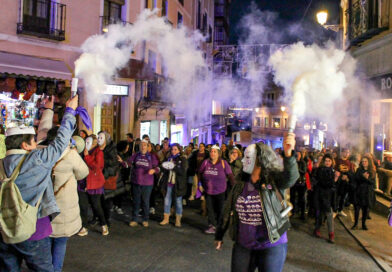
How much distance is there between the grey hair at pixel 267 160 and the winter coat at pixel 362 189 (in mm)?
5271

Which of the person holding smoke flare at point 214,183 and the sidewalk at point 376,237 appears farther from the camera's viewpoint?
the person holding smoke flare at point 214,183

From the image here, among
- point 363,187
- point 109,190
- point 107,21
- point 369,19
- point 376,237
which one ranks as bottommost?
point 376,237

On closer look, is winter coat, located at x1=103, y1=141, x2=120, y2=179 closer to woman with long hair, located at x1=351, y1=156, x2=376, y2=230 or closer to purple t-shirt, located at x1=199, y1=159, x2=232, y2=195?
purple t-shirt, located at x1=199, y1=159, x2=232, y2=195

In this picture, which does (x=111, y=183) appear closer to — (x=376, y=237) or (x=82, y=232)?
(x=82, y=232)

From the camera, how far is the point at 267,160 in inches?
138

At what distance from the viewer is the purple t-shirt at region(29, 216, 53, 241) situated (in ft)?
10.6

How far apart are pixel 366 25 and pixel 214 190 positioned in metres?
8.69

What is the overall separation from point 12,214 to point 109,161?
4.06 metres

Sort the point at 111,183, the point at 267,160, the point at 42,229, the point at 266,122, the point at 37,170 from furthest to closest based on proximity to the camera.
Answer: the point at 266,122 < the point at 111,183 < the point at 267,160 < the point at 42,229 < the point at 37,170

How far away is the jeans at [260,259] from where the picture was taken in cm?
334

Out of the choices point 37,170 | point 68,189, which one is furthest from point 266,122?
point 37,170

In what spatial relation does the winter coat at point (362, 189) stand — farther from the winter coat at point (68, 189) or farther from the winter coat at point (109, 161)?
the winter coat at point (68, 189)

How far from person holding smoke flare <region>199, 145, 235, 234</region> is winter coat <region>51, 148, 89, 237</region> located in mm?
3125

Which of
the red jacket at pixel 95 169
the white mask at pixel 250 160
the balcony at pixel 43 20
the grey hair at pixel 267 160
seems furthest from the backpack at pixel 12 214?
the balcony at pixel 43 20
